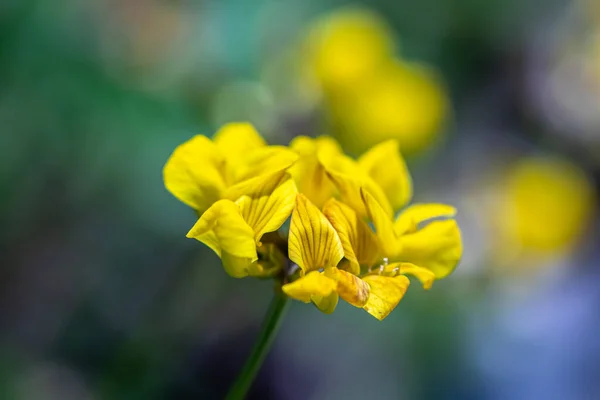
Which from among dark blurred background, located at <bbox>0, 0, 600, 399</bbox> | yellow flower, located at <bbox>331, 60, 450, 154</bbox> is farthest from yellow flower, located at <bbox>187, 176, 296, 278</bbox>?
yellow flower, located at <bbox>331, 60, 450, 154</bbox>

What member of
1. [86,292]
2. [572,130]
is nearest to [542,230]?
[572,130]

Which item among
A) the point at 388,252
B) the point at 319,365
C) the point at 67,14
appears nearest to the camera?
the point at 388,252

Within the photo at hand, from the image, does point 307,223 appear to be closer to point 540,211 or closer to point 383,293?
point 383,293

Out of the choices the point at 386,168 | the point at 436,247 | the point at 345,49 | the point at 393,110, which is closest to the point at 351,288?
the point at 436,247

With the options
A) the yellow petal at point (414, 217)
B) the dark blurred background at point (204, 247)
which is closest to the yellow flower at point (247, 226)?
the yellow petal at point (414, 217)

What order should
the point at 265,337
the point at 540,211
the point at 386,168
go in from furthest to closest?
the point at 540,211
the point at 386,168
the point at 265,337

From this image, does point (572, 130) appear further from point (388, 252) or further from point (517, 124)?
point (388, 252)

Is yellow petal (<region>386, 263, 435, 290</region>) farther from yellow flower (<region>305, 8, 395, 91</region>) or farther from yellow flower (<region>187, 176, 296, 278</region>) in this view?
yellow flower (<region>305, 8, 395, 91</region>)
